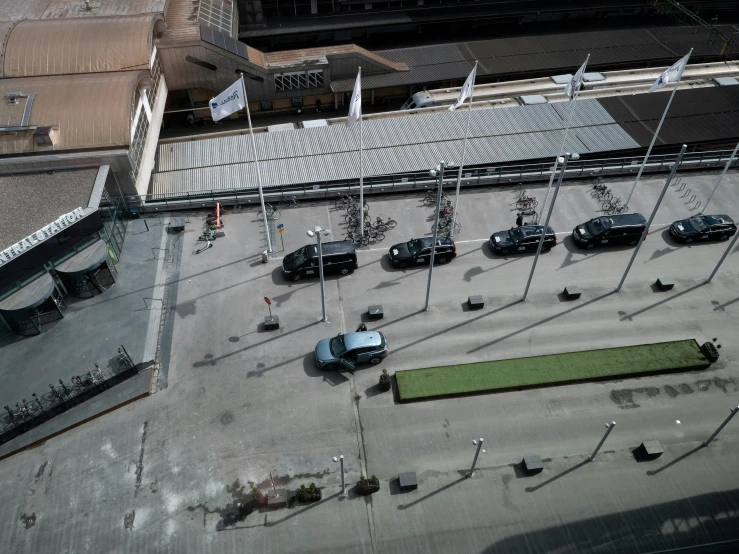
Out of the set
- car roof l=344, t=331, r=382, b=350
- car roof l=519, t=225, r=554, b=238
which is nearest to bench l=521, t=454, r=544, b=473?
car roof l=344, t=331, r=382, b=350

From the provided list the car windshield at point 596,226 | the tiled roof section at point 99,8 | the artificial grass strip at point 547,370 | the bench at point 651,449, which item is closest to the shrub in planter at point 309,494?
the artificial grass strip at point 547,370

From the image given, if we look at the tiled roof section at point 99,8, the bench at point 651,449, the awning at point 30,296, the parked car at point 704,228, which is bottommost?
the bench at point 651,449

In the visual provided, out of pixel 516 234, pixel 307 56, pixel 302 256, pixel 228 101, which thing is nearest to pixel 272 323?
pixel 302 256

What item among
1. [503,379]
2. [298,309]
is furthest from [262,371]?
[503,379]

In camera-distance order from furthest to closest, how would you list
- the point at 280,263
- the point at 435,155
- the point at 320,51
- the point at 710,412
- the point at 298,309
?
1. the point at 320,51
2. the point at 435,155
3. the point at 280,263
4. the point at 298,309
5. the point at 710,412

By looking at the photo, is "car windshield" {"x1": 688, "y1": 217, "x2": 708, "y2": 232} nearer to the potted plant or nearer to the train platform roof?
the potted plant

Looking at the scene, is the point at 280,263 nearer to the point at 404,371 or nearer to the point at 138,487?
the point at 404,371

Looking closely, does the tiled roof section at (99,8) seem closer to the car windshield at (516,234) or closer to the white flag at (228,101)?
the white flag at (228,101)

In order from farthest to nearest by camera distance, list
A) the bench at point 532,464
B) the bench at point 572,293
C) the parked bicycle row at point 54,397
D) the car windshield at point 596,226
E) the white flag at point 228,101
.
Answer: the car windshield at point 596,226, the bench at point 572,293, the white flag at point 228,101, the parked bicycle row at point 54,397, the bench at point 532,464
